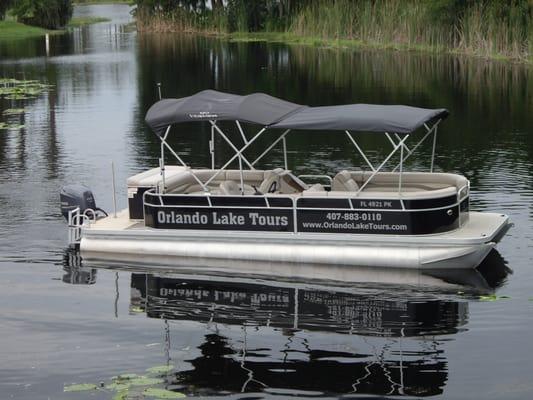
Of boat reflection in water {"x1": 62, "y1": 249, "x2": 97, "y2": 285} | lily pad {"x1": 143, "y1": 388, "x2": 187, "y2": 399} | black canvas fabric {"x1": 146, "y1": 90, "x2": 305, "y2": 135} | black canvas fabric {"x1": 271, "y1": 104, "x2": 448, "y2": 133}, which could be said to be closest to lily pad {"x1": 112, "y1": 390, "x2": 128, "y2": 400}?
lily pad {"x1": 143, "y1": 388, "x2": 187, "y2": 399}

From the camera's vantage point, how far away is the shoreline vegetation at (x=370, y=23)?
62.2 metres

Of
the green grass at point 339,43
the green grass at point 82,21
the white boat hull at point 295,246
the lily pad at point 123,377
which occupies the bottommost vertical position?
the lily pad at point 123,377

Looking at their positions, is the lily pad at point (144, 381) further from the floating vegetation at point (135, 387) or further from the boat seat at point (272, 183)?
the boat seat at point (272, 183)

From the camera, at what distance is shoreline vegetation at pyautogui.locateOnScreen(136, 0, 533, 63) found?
6216 centimetres

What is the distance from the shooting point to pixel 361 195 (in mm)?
23141

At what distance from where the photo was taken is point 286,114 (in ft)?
82.1

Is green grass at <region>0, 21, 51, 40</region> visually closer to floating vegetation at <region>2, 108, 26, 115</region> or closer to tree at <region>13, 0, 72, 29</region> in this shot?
tree at <region>13, 0, 72, 29</region>

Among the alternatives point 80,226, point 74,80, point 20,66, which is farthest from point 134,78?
point 80,226

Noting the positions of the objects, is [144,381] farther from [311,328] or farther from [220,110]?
[220,110]

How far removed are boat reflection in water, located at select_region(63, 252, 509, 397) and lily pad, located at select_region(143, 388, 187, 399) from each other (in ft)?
1.19

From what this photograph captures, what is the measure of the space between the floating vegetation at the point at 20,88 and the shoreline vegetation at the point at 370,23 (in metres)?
23.8

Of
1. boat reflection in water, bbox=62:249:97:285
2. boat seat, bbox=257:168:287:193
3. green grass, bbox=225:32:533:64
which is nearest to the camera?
boat reflection in water, bbox=62:249:97:285

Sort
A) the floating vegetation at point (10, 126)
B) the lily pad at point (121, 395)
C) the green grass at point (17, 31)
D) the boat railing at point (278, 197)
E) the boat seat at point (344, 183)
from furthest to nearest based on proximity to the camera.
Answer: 1. the green grass at point (17, 31)
2. the floating vegetation at point (10, 126)
3. the boat seat at point (344, 183)
4. the boat railing at point (278, 197)
5. the lily pad at point (121, 395)

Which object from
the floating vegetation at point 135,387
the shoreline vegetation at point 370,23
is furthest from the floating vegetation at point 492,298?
the shoreline vegetation at point 370,23
